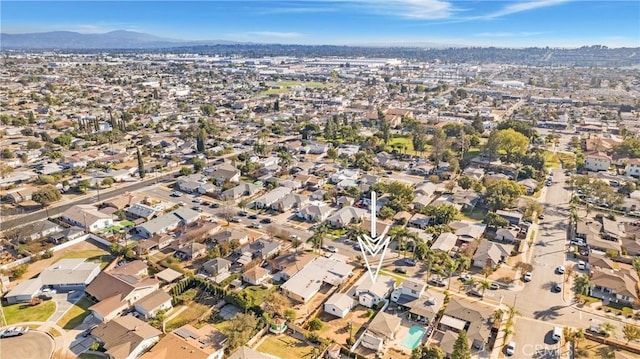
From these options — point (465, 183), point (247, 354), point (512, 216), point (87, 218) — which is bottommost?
point (247, 354)

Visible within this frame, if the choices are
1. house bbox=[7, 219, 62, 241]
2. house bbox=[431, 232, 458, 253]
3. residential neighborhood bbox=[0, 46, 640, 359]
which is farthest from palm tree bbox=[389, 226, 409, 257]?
house bbox=[7, 219, 62, 241]

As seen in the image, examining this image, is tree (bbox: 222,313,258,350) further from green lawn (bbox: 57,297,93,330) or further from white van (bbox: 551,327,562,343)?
white van (bbox: 551,327,562,343)

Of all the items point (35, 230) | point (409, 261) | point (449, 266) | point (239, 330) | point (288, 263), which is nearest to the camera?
point (239, 330)

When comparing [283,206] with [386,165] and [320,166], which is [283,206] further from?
[386,165]

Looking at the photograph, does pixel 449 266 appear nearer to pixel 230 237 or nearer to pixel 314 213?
pixel 314 213

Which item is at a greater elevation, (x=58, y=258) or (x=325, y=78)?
(x=325, y=78)

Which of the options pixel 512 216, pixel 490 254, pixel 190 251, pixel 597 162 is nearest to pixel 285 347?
pixel 190 251

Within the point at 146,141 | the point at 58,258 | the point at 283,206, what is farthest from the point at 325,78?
the point at 58,258
